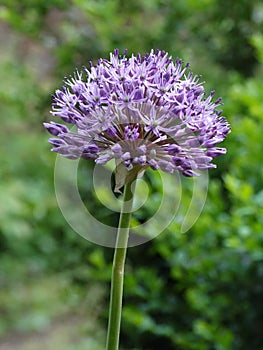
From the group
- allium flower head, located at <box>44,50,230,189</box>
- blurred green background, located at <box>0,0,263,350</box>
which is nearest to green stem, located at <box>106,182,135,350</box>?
allium flower head, located at <box>44,50,230,189</box>

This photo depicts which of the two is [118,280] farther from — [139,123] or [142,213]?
[142,213]

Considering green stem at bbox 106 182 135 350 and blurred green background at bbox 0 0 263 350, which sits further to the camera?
blurred green background at bbox 0 0 263 350

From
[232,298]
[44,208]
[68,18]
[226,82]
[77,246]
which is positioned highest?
[68,18]

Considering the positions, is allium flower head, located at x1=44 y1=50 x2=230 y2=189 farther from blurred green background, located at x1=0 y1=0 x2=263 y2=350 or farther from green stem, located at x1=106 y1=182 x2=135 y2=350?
blurred green background, located at x1=0 y1=0 x2=263 y2=350

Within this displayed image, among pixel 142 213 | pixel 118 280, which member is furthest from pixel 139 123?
pixel 142 213

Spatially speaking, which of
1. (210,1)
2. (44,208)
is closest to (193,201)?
(210,1)

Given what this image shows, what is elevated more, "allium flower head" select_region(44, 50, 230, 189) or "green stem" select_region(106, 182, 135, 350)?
"allium flower head" select_region(44, 50, 230, 189)

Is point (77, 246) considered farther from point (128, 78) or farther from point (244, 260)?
point (128, 78)
